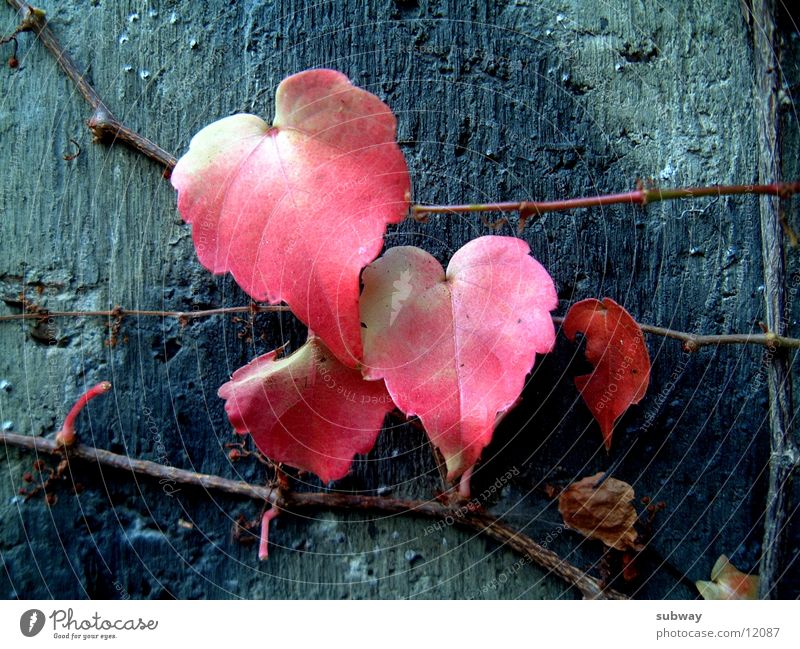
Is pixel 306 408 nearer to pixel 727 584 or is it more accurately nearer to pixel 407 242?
pixel 407 242

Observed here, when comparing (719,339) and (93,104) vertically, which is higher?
(93,104)

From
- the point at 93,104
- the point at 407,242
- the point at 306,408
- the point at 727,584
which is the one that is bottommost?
the point at 727,584

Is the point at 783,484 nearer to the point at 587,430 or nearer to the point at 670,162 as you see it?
the point at 587,430

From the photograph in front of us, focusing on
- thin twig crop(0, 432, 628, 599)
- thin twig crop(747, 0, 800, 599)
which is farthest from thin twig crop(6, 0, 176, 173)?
thin twig crop(747, 0, 800, 599)

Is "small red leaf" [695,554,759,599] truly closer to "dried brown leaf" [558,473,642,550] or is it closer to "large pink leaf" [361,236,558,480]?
"dried brown leaf" [558,473,642,550]
